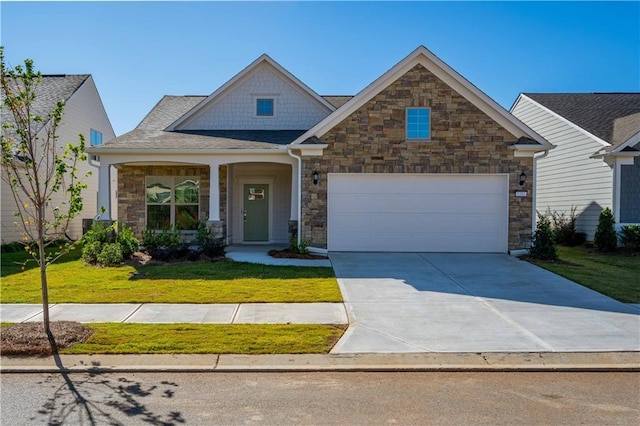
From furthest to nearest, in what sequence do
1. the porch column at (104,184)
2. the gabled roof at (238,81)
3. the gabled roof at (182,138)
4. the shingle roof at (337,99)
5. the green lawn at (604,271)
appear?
the shingle roof at (337,99), the gabled roof at (238,81), the porch column at (104,184), the gabled roof at (182,138), the green lawn at (604,271)

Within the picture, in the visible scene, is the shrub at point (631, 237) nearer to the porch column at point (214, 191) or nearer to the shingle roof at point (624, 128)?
the shingle roof at point (624, 128)

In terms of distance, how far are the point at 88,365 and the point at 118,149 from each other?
9.82 metres

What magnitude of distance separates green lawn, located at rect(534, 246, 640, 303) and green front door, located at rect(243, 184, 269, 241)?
8.76 meters

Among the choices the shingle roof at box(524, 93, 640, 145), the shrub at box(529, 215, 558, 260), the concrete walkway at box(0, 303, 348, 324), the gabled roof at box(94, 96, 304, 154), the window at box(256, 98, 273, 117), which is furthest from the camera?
the shingle roof at box(524, 93, 640, 145)

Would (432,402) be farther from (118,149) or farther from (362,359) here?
(118,149)

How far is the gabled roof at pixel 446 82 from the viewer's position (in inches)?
505

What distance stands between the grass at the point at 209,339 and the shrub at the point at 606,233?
39.7 feet

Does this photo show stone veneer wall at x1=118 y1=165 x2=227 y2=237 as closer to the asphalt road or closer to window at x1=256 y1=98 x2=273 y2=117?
window at x1=256 y1=98 x2=273 y2=117

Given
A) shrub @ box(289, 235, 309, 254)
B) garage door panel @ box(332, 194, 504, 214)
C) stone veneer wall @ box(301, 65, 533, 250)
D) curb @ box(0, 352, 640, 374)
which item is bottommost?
curb @ box(0, 352, 640, 374)

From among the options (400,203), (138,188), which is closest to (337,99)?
(400,203)

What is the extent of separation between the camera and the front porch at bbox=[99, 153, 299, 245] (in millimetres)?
15977

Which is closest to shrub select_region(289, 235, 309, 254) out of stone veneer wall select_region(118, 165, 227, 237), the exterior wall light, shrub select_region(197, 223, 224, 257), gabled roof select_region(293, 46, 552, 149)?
shrub select_region(197, 223, 224, 257)

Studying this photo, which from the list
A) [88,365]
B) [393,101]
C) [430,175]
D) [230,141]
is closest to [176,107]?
[230,141]

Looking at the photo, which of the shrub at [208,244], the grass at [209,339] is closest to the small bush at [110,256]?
the shrub at [208,244]
